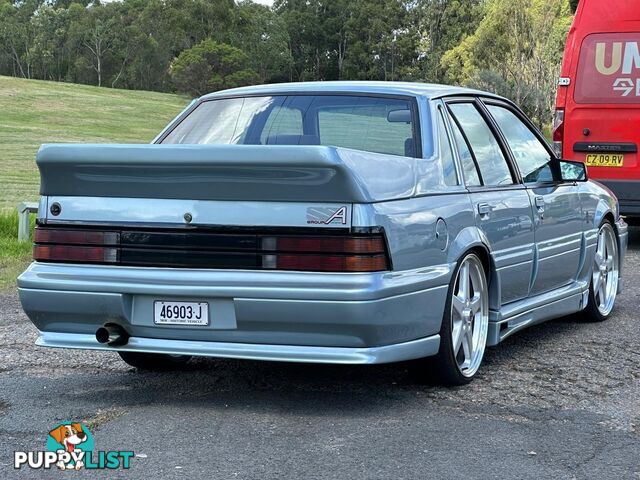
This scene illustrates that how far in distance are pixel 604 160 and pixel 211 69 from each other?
76215 millimetres

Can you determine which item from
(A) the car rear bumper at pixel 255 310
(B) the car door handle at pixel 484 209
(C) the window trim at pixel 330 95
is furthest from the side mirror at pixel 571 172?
(A) the car rear bumper at pixel 255 310

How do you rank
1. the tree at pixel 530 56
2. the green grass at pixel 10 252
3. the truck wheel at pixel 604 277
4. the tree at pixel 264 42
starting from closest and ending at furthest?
the truck wheel at pixel 604 277 → the green grass at pixel 10 252 → the tree at pixel 530 56 → the tree at pixel 264 42

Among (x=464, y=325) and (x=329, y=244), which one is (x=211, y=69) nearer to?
(x=464, y=325)

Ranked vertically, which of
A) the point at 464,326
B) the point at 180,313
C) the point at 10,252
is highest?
the point at 180,313

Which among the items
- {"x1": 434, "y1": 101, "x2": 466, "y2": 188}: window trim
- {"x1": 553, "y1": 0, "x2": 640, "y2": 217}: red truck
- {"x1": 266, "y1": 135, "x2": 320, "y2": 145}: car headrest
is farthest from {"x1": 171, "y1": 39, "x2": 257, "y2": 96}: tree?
{"x1": 434, "y1": 101, "x2": 466, "y2": 188}: window trim

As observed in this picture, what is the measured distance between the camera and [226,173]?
5.03m

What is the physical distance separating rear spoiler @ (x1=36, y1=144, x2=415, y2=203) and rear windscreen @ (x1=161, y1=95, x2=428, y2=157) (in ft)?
1.62

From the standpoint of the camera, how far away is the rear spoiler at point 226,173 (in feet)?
16.1

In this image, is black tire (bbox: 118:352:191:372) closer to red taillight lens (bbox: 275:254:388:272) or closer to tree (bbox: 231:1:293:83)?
red taillight lens (bbox: 275:254:388:272)

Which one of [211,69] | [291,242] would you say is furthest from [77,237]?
[211,69]

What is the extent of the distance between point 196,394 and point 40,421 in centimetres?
84

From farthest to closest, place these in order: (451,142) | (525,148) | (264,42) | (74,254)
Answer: (264,42), (525,148), (451,142), (74,254)

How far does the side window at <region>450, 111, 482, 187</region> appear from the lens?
19.6 ft

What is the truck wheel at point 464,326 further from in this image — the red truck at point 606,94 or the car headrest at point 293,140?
the red truck at point 606,94
